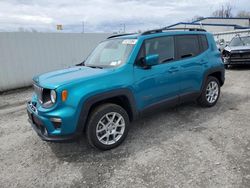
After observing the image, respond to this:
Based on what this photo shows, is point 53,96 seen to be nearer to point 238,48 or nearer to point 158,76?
point 158,76

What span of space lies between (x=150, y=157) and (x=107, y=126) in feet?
2.72

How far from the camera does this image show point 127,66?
386 cm

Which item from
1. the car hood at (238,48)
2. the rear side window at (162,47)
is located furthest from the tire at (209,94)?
the car hood at (238,48)

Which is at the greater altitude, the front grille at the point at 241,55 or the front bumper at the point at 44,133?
the front grille at the point at 241,55

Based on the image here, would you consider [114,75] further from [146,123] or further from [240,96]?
[240,96]

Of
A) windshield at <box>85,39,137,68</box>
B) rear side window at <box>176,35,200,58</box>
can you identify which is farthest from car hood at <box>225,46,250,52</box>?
windshield at <box>85,39,137,68</box>

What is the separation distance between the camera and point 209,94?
562 centimetres

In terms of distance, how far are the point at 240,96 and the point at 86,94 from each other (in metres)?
4.98

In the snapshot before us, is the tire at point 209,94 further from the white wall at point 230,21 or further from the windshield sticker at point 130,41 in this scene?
the white wall at point 230,21

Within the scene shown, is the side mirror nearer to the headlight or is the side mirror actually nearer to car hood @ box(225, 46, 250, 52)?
the headlight

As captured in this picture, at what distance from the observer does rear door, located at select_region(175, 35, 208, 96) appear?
471 centimetres

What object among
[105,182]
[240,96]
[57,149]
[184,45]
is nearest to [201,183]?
[105,182]

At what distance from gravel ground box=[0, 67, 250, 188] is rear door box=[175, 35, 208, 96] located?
2.31 ft

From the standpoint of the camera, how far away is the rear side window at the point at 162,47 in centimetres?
426
